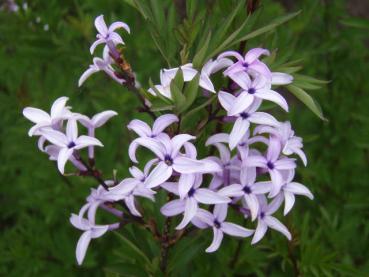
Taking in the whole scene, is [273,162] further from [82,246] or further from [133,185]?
[82,246]

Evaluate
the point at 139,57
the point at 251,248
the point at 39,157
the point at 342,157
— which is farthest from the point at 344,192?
the point at 39,157

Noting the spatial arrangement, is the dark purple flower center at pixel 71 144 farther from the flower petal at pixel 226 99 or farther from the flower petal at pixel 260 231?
the flower petal at pixel 260 231

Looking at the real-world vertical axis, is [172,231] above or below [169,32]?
below

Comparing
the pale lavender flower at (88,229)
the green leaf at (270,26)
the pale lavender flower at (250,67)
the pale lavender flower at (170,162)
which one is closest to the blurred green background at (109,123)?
the pale lavender flower at (88,229)

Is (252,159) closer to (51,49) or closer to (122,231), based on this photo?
(122,231)

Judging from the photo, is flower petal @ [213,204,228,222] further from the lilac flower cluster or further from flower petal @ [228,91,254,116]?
flower petal @ [228,91,254,116]

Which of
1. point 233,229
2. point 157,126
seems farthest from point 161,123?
point 233,229

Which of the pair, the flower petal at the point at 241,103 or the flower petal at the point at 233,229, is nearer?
the flower petal at the point at 241,103
